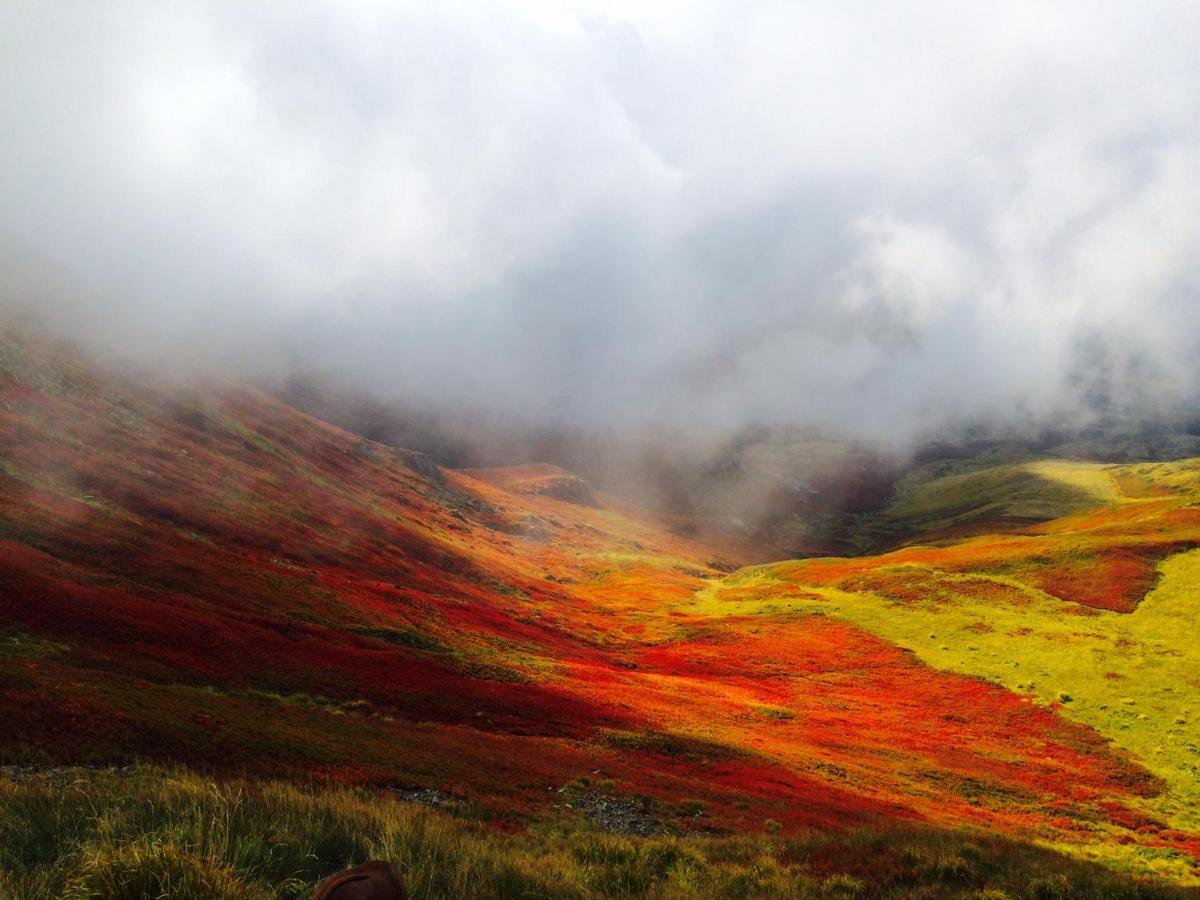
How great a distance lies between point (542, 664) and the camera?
1870 inches

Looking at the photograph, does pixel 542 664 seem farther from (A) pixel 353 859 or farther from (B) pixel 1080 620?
(B) pixel 1080 620

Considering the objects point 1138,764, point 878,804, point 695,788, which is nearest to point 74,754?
point 695,788

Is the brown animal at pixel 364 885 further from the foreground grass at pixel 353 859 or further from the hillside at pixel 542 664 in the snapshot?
the hillside at pixel 542 664

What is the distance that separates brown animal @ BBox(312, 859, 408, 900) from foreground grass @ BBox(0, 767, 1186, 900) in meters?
1.92

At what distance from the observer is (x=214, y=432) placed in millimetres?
88875

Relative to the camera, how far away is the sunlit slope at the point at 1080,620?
36969mm

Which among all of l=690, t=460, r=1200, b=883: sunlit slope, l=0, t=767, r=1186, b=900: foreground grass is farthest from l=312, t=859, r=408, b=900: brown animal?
l=690, t=460, r=1200, b=883: sunlit slope

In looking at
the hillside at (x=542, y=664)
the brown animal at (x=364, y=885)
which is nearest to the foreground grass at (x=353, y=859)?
the hillside at (x=542, y=664)

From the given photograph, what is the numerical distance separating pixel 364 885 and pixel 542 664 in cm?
4543

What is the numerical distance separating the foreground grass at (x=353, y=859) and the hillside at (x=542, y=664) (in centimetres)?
110

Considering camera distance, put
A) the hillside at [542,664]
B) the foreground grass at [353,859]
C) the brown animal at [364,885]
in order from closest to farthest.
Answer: the brown animal at [364,885]
the foreground grass at [353,859]
the hillside at [542,664]

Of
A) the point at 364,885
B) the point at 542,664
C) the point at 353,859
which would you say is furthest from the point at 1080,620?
the point at 364,885

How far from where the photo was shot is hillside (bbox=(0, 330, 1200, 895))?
20.4m

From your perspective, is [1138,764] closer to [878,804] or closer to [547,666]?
[878,804]
